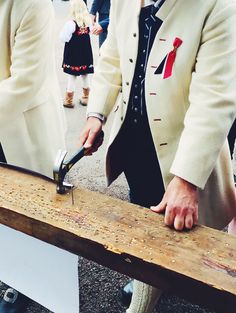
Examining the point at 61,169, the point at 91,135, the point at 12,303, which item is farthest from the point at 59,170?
the point at 12,303

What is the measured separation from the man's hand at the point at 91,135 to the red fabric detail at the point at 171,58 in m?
0.34

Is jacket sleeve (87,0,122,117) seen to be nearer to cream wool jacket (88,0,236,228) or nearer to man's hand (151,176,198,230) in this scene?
cream wool jacket (88,0,236,228)

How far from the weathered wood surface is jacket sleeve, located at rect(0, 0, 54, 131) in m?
0.57

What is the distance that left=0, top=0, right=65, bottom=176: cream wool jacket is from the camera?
5.37 feet

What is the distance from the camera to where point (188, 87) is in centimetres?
136

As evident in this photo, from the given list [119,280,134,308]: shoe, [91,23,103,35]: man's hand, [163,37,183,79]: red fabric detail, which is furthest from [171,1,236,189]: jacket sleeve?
[91,23,103,35]: man's hand

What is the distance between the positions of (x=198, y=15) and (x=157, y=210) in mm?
576

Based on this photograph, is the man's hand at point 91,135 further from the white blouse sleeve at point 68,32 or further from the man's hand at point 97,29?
the man's hand at point 97,29

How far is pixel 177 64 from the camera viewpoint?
52.2 inches

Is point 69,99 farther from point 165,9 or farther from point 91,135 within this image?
point 165,9

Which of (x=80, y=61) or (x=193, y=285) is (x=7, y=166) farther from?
(x=80, y=61)

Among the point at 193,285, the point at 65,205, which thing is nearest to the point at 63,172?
the point at 65,205

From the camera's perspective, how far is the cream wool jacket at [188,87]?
1.21 metres

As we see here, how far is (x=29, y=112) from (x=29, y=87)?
0.57ft
